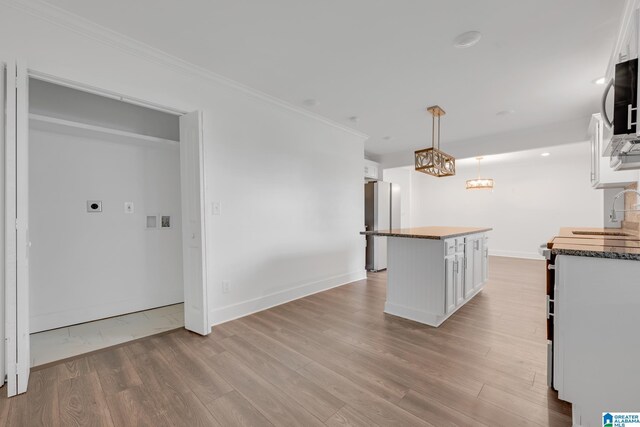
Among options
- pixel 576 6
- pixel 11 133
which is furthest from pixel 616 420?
pixel 11 133

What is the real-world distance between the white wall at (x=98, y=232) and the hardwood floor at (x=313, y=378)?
40.9 inches

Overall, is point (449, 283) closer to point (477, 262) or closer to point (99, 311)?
point (477, 262)

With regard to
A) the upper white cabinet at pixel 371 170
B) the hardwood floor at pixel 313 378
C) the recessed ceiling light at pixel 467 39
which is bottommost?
the hardwood floor at pixel 313 378

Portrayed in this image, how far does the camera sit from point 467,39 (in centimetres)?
221

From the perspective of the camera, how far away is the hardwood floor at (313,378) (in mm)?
1583

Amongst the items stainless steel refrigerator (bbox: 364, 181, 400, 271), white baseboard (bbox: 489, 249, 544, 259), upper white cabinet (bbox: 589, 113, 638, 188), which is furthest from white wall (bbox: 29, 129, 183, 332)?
white baseboard (bbox: 489, 249, 544, 259)

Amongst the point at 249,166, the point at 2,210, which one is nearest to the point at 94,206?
the point at 2,210

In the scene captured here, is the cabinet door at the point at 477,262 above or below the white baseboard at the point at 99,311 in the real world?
above

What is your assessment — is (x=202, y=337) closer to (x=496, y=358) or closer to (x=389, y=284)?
(x=389, y=284)

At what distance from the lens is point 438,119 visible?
13.1ft

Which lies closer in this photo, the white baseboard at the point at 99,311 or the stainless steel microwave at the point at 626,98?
the stainless steel microwave at the point at 626,98

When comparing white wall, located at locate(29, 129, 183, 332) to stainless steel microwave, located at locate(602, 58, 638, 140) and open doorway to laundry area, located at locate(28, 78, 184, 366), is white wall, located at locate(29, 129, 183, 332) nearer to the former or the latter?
open doorway to laundry area, located at locate(28, 78, 184, 366)

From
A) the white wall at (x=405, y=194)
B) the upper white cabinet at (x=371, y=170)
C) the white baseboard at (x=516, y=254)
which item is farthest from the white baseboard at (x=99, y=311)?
the white baseboard at (x=516, y=254)

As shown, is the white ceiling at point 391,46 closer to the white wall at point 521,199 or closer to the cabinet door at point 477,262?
the cabinet door at point 477,262
